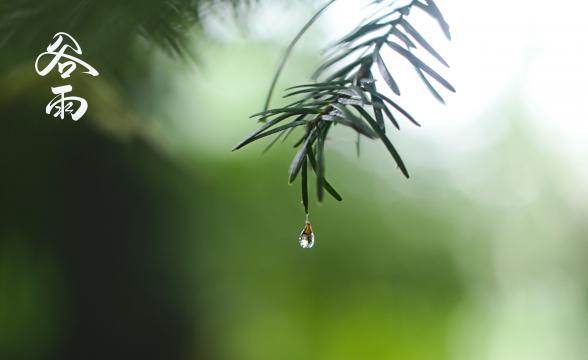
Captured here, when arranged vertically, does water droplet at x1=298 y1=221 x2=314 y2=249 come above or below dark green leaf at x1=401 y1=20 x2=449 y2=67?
below

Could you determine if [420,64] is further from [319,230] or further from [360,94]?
[319,230]

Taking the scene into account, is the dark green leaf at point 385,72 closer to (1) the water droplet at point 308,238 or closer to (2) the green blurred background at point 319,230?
(1) the water droplet at point 308,238

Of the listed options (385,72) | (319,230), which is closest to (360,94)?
(385,72)

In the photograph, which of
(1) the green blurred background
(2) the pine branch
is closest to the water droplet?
(2) the pine branch

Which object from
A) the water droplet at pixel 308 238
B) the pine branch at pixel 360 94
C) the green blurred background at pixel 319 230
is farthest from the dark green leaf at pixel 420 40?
the green blurred background at pixel 319 230

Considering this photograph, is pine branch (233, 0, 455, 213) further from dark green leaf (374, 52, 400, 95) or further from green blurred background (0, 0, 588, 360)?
green blurred background (0, 0, 588, 360)

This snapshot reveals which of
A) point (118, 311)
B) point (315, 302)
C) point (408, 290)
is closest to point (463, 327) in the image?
point (408, 290)

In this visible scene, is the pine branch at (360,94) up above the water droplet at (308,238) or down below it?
above

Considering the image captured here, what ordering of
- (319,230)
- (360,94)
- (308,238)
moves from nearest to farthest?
1. (360,94)
2. (308,238)
3. (319,230)
